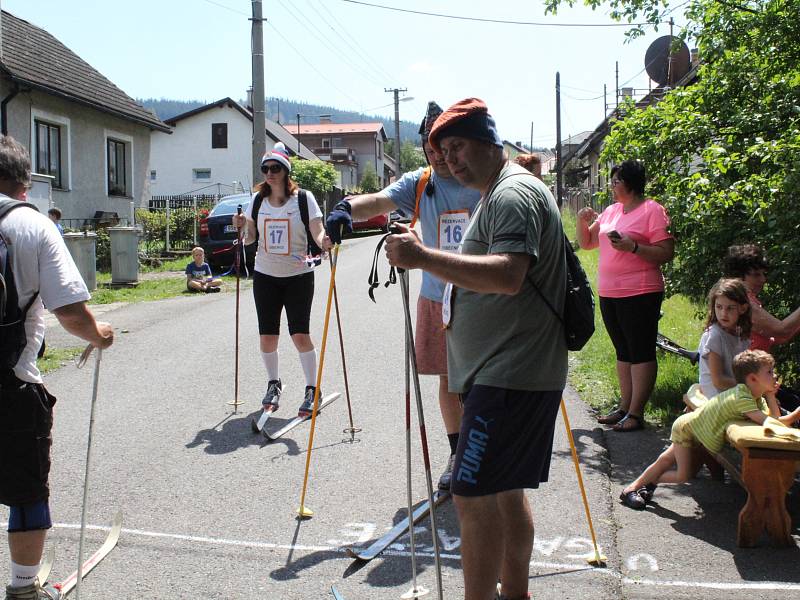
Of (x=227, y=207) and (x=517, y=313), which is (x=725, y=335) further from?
(x=227, y=207)

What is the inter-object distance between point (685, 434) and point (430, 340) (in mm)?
1555

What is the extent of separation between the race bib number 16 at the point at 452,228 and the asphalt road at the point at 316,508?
1.52 m

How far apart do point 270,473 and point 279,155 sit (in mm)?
2561

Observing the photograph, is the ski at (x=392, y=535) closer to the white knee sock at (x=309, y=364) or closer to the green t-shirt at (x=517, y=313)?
the green t-shirt at (x=517, y=313)

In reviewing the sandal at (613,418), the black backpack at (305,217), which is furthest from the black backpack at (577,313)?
the black backpack at (305,217)

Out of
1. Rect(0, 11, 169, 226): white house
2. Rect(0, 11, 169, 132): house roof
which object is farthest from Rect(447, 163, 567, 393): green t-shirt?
Rect(0, 11, 169, 132): house roof

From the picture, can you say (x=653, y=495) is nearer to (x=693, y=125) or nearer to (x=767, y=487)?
(x=767, y=487)

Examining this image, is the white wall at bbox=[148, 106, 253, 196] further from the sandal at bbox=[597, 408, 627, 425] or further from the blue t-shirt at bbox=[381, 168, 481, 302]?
the blue t-shirt at bbox=[381, 168, 481, 302]

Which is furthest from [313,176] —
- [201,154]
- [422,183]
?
[422,183]

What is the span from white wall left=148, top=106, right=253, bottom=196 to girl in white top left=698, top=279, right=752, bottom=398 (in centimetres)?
4685

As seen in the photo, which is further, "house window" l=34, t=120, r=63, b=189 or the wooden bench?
"house window" l=34, t=120, r=63, b=189

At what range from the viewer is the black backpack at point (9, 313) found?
10.4ft

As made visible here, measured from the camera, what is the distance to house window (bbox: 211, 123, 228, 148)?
51062 mm

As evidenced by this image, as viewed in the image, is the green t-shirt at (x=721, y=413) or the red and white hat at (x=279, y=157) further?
the red and white hat at (x=279, y=157)
